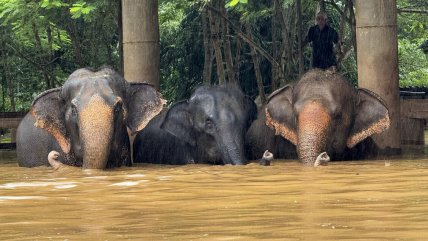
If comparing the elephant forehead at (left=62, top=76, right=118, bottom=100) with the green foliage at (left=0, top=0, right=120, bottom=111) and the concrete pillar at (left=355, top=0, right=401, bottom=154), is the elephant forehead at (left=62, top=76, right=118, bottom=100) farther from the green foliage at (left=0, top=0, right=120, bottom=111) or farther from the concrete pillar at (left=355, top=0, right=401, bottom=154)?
the green foliage at (left=0, top=0, right=120, bottom=111)

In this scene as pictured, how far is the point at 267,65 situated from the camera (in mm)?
25328

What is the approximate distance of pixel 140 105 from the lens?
13398 mm

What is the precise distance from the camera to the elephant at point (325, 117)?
41.1ft

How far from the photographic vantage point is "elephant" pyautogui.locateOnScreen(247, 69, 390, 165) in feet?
41.1

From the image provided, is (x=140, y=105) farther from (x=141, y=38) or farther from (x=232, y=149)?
(x=141, y=38)

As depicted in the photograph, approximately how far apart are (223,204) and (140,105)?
6299mm

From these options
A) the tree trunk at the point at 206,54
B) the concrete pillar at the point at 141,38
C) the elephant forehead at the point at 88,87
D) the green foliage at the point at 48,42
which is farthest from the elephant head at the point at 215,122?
the tree trunk at the point at 206,54

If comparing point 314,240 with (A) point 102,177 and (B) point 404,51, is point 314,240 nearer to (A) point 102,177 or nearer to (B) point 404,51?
(A) point 102,177

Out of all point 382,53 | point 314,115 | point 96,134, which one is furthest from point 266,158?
point 382,53

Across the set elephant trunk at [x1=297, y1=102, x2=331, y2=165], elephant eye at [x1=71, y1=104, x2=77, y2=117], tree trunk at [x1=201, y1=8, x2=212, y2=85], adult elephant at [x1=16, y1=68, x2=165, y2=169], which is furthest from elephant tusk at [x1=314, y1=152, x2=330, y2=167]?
tree trunk at [x1=201, y1=8, x2=212, y2=85]

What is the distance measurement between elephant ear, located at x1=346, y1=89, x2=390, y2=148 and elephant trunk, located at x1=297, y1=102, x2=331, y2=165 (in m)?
0.91

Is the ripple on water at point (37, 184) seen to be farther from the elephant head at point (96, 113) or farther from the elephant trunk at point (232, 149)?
the elephant trunk at point (232, 149)

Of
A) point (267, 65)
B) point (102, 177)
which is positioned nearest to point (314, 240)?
point (102, 177)

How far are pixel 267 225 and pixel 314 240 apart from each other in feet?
2.45
